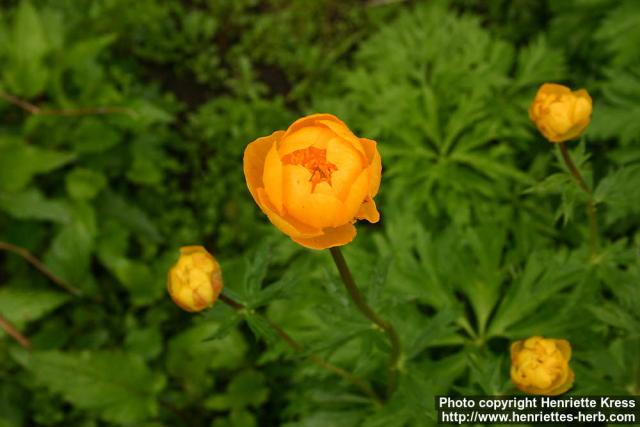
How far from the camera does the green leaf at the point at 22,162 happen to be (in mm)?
2658

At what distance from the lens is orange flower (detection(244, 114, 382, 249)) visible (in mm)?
965

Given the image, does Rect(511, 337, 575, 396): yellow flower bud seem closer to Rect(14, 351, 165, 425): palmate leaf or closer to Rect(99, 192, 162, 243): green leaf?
Rect(14, 351, 165, 425): palmate leaf

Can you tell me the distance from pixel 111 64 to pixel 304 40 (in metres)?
1.05

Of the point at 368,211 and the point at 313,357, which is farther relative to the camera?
the point at 313,357

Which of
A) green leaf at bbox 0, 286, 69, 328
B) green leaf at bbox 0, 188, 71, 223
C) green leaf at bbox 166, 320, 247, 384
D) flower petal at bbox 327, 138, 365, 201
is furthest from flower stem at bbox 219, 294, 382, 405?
green leaf at bbox 0, 188, 71, 223

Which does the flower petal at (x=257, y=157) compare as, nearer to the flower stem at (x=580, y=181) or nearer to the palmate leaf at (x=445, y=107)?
the flower stem at (x=580, y=181)

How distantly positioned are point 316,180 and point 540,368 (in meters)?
Result: 0.62

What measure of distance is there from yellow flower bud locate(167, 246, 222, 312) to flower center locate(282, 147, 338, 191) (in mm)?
291

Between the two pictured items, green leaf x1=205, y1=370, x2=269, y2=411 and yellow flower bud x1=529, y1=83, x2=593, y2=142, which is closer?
yellow flower bud x1=529, y1=83, x2=593, y2=142

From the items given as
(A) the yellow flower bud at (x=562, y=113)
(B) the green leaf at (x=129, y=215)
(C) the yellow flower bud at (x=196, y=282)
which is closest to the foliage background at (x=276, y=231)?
(B) the green leaf at (x=129, y=215)

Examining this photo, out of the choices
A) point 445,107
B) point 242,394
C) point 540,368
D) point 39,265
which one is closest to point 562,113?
point 540,368

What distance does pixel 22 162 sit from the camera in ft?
8.82

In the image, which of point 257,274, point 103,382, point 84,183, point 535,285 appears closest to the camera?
point 257,274

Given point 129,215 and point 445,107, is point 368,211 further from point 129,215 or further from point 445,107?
point 129,215
